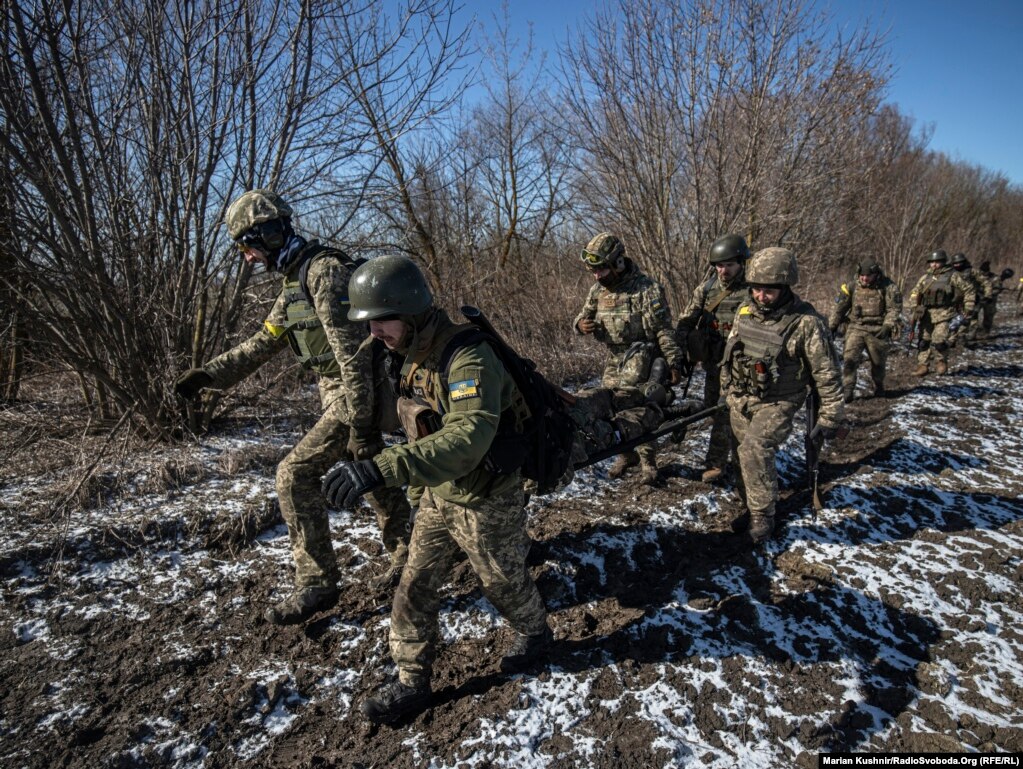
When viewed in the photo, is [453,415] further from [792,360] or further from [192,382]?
[792,360]

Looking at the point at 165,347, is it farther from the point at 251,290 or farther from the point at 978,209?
the point at 978,209

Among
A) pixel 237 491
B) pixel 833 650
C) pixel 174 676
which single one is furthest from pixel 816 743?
pixel 237 491

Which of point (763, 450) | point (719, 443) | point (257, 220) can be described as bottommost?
point (719, 443)

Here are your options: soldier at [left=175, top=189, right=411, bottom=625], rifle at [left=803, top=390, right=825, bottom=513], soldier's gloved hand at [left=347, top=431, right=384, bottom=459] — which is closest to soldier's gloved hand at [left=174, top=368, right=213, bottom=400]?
soldier at [left=175, top=189, right=411, bottom=625]

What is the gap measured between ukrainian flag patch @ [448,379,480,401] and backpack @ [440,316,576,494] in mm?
84

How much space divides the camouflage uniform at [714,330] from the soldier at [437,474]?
2609 millimetres

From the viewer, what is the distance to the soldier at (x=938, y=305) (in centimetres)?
862

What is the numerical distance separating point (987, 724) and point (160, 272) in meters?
5.87

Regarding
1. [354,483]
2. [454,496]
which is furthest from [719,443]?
[354,483]

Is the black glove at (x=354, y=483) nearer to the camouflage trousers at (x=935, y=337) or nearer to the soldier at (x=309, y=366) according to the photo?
the soldier at (x=309, y=366)

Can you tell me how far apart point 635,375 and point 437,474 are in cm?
268

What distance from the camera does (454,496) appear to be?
7.68 ft

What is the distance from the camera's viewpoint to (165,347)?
4.52 metres

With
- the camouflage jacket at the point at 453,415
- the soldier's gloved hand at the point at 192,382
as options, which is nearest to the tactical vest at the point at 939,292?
the camouflage jacket at the point at 453,415
